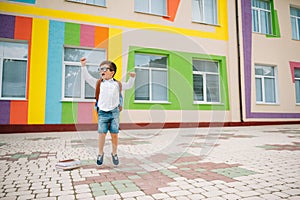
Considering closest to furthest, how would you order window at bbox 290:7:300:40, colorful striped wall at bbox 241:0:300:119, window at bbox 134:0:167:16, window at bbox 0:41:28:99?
window at bbox 0:41:28:99
window at bbox 134:0:167:16
colorful striped wall at bbox 241:0:300:119
window at bbox 290:7:300:40

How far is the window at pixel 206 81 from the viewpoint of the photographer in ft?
34.1

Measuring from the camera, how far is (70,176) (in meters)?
2.65

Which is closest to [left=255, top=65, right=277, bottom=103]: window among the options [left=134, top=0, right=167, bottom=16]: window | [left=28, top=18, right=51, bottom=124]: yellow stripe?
[left=134, top=0, right=167, bottom=16]: window

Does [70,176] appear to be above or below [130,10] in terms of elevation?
below

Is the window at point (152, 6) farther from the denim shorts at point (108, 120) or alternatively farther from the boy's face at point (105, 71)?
the denim shorts at point (108, 120)

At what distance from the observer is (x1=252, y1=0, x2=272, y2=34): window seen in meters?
12.1

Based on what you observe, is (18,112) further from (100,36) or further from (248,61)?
(248,61)

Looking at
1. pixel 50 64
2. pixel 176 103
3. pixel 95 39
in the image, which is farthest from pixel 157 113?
pixel 50 64

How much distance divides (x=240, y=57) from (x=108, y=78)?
951cm

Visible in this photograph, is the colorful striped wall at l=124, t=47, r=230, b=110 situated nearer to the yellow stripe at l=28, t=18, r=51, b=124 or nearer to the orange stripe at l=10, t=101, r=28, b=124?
the yellow stripe at l=28, t=18, r=51, b=124

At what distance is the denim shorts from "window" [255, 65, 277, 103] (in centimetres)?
1018

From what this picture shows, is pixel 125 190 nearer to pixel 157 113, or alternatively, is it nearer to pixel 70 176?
pixel 70 176

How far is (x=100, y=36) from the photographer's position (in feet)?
28.5

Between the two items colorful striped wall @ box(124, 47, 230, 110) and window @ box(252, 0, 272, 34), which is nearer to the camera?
colorful striped wall @ box(124, 47, 230, 110)
